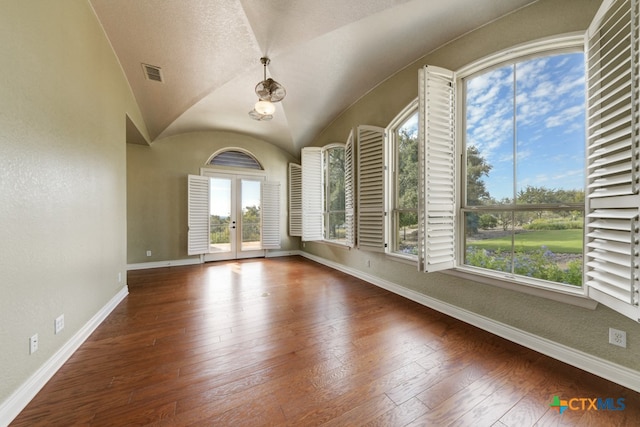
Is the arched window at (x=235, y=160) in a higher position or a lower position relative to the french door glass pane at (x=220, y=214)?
higher

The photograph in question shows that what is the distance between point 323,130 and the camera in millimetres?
5195

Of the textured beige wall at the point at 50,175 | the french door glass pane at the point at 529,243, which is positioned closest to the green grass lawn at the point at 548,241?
the french door glass pane at the point at 529,243

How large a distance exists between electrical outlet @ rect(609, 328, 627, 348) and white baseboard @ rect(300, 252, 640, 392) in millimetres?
145

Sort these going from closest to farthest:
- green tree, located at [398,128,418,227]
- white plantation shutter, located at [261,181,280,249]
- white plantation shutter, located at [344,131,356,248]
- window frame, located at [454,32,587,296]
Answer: window frame, located at [454,32,587,296], green tree, located at [398,128,418,227], white plantation shutter, located at [344,131,356,248], white plantation shutter, located at [261,181,280,249]

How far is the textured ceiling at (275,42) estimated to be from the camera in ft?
7.46

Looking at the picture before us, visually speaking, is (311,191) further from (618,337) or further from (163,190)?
(618,337)

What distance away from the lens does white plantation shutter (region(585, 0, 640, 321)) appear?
4.41ft

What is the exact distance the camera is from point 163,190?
5.17m

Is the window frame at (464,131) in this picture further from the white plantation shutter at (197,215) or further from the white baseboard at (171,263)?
the white plantation shutter at (197,215)

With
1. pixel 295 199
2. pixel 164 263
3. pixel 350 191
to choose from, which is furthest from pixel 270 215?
pixel 350 191

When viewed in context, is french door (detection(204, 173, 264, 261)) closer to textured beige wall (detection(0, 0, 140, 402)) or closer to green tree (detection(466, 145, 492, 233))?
textured beige wall (detection(0, 0, 140, 402))

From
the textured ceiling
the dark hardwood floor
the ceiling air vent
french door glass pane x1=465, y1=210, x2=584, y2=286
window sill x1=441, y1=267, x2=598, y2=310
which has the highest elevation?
the textured ceiling

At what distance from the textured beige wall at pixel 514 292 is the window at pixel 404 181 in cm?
19

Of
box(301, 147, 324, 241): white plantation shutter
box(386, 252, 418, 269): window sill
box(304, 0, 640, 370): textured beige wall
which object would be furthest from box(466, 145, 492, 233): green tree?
box(301, 147, 324, 241): white plantation shutter
